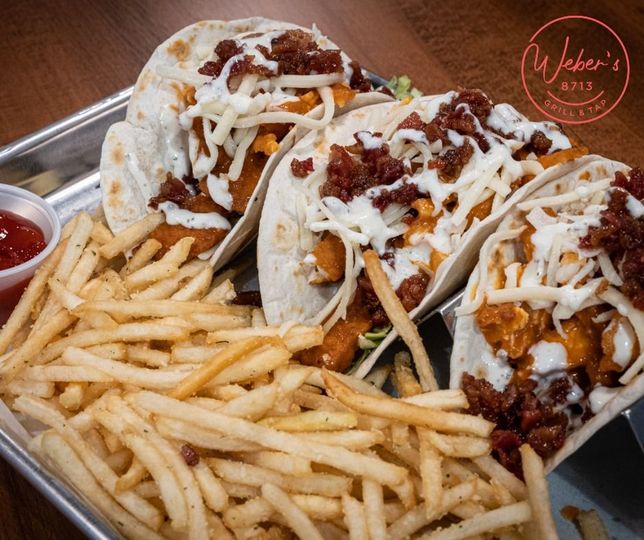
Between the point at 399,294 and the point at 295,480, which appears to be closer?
the point at 295,480

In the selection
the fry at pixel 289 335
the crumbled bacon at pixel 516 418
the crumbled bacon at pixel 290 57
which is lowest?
the crumbled bacon at pixel 516 418

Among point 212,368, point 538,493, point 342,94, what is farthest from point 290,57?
point 538,493

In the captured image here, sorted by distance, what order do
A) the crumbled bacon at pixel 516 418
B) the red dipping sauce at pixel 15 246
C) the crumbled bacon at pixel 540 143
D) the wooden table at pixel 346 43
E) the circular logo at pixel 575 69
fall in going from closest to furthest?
1. the crumbled bacon at pixel 516 418
2. the crumbled bacon at pixel 540 143
3. the red dipping sauce at pixel 15 246
4. the wooden table at pixel 346 43
5. the circular logo at pixel 575 69

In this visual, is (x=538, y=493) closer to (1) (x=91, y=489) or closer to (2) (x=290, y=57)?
(1) (x=91, y=489)

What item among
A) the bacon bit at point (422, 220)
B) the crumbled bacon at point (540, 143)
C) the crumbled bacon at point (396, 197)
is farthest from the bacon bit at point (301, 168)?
the crumbled bacon at point (540, 143)

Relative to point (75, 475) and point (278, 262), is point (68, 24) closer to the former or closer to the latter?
point (278, 262)

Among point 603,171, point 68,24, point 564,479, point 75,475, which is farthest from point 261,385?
point 68,24

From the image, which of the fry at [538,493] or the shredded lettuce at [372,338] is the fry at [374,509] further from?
the shredded lettuce at [372,338]
